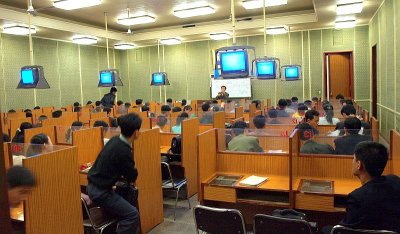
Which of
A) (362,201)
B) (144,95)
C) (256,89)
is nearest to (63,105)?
(144,95)

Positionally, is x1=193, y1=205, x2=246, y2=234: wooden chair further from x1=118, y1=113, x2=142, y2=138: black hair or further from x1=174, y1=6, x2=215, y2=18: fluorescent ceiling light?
x1=174, y1=6, x2=215, y2=18: fluorescent ceiling light

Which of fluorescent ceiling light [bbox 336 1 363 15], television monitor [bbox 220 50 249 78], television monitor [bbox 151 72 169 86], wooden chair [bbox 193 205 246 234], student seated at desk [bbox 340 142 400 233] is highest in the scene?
Answer: fluorescent ceiling light [bbox 336 1 363 15]

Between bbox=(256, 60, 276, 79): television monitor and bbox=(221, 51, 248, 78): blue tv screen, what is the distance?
2.16 m

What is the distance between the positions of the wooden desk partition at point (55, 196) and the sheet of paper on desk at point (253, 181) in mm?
1434

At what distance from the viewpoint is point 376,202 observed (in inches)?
75.1

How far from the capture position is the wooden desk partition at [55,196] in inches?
94.7

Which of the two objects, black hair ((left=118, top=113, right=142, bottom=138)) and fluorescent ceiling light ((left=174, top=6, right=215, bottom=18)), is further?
fluorescent ceiling light ((left=174, top=6, right=215, bottom=18))

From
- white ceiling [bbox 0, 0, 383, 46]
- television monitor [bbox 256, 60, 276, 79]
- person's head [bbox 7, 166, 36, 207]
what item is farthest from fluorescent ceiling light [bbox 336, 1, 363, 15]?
person's head [bbox 7, 166, 36, 207]

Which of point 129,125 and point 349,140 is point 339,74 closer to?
point 349,140

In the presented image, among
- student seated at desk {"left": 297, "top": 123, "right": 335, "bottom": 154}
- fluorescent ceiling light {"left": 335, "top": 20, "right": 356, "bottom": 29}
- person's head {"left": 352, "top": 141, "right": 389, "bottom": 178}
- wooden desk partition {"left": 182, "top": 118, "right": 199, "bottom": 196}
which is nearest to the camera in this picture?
person's head {"left": 352, "top": 141, "right": 389, "bottom": 178}

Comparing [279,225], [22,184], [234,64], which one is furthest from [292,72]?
[22,184]

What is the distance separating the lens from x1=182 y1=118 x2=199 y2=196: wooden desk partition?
4395mm

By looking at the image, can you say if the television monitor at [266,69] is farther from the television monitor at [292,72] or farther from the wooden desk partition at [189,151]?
the television monitor at [292,72]

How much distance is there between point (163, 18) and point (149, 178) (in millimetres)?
7280
